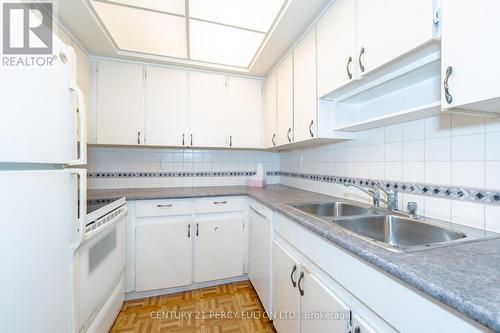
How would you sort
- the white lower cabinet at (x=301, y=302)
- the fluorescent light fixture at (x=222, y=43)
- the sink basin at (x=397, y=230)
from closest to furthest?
the white lower cabinet at (x=301, y=302)
the sink basin at (x=397, y=230)
the fluorescent light fixture at (x=222, y=43)

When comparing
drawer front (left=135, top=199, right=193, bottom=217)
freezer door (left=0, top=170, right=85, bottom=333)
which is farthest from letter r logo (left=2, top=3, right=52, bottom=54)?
drawer front (left=135, top=199, right=193, bottom=217)

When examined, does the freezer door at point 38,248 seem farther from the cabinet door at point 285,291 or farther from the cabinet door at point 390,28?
the cabinet door at point 390,28

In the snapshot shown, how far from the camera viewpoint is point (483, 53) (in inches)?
25.1

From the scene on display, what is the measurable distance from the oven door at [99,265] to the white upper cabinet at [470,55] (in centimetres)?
161

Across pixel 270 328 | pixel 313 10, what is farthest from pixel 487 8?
pixel 270 328

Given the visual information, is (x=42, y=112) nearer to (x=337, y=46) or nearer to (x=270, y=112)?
(x=337, y=46)

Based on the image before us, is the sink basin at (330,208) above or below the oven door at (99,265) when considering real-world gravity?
above

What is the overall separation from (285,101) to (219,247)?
58.3 inches

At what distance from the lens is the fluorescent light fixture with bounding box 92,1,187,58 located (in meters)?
1.47

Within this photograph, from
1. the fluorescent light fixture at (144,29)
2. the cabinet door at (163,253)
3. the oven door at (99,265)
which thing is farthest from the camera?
the cabinet door at (163,253)

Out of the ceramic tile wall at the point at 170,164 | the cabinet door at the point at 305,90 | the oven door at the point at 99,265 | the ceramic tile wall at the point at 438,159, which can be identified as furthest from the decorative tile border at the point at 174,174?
the ceramic tile wall at the point at 438,159

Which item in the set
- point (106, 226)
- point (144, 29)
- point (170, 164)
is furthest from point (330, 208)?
point (144, 29)

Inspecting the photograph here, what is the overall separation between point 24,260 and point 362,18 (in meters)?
1.66

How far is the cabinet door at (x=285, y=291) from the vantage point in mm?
1155
